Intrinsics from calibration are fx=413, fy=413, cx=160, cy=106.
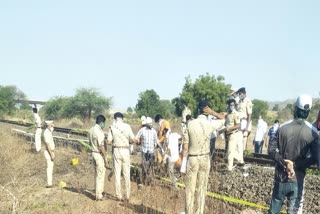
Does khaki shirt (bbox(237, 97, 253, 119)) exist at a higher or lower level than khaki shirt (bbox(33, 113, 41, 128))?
higher

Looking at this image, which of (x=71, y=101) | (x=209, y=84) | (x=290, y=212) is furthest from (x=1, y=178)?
(x=71, y=101)

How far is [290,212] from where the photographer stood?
5.29 m

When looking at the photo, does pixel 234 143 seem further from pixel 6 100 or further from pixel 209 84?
pixel 6 100

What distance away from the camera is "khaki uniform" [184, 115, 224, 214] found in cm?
687

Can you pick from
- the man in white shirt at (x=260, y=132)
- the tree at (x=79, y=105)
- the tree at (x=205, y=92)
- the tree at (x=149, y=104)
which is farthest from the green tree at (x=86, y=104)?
the man in white shirt at (x=260, y=132)

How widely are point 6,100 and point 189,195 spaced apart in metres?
66.2

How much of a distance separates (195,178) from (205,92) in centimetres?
4806

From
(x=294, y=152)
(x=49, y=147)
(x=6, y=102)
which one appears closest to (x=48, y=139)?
(x=49, y=147)

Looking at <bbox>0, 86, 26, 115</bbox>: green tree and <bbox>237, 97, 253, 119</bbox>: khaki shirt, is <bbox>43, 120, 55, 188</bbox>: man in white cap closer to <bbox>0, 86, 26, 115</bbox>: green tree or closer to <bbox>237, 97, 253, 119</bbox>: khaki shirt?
<bbox>237, 97, 253, 119</bbox>: khaki shirt

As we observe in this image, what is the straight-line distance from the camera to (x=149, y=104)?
69.5 m

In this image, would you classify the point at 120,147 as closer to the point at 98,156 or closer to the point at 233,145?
the point at 98,156

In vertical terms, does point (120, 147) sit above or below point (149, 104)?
below

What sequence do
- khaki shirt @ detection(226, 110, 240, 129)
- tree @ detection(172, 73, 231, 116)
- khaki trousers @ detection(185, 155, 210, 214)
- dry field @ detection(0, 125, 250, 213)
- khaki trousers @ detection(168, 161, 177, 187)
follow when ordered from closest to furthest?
khaki trousers @ detection(185, 155, 210, 214) < dry field @ detection(0, 125, 250, 213) < khaki trousers @ detection(168, 161, 177, 187) < khaki shirt @ detection(226, 110, 240, 129) < tree @ detection(172, 73, 231, 116)

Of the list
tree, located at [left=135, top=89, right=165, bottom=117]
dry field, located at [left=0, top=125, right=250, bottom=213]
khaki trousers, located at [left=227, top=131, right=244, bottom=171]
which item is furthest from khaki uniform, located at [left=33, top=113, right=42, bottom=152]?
tree, located at [left=135, top=89, right=165, bottom=117]
